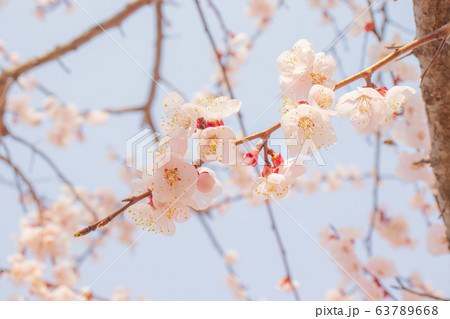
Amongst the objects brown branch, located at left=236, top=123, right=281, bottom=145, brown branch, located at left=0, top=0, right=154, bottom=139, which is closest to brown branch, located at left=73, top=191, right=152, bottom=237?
brown branch, located at left=236, top=123, right=281, bottom=145

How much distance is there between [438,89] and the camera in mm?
803

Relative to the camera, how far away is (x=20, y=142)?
1.74 m

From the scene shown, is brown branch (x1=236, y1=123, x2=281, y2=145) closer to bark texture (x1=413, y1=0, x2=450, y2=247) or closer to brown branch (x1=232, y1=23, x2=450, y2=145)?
brown branch (x1=232, y1=23, x2=450, y2=145)

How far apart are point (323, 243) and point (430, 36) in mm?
1483

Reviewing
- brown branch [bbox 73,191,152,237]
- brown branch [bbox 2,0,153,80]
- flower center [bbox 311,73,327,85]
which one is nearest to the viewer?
brown branch [bbox 73,191,152,237]

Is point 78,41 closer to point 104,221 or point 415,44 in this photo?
point 104,221

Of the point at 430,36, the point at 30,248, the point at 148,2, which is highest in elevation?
the point at 148,2

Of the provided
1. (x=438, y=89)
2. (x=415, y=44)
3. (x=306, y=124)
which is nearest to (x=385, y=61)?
(x=415, y=44)

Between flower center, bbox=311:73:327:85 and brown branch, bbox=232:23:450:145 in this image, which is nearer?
brown branch, bbox=232:23:450:145

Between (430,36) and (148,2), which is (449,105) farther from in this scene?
(148,2)

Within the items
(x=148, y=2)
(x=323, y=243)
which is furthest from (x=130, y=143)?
(x=323, y=243)

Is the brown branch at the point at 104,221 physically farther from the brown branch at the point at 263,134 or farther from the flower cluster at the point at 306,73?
the flower cluster at the point at 306,73

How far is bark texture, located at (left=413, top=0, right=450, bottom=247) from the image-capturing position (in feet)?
2.39

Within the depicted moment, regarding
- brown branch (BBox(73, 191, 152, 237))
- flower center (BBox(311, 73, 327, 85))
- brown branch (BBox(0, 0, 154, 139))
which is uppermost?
brown branch (BBox(0, 0, 154, 139))
